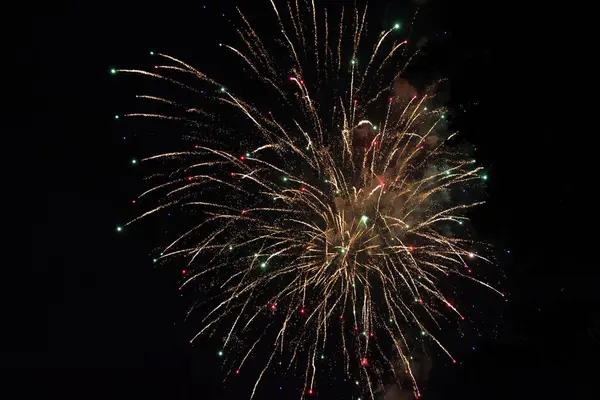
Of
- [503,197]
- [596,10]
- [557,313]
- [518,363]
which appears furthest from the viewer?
[518,363]

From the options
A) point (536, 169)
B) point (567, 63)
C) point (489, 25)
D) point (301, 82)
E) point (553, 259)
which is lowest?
point (553, 259)

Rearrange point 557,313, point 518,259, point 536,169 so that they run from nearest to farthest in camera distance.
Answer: point 536,169
point 518,259
point 557,313

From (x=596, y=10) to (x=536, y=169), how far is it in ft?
7.94

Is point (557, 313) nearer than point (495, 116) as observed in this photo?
No

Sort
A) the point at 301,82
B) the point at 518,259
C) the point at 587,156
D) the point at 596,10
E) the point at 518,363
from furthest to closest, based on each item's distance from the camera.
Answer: the point at 518,363 < the point at 301,82 < the point at 518,259 < the point at 587,156 < the point at 596,10

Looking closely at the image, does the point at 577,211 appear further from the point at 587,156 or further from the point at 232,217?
the point at 232,217

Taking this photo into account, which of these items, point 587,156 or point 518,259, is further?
point 518,259

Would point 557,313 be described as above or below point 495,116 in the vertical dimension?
below

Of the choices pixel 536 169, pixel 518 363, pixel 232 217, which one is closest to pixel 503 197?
pixel 536 169

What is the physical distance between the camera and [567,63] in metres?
7.04

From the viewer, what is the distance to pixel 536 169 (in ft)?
25.9

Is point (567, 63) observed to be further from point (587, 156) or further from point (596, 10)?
point (587, 156)

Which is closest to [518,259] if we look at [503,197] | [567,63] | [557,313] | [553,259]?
[553,259]

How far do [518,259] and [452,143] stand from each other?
2.52 meters
